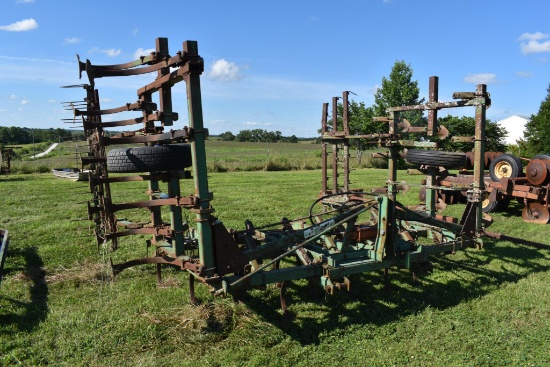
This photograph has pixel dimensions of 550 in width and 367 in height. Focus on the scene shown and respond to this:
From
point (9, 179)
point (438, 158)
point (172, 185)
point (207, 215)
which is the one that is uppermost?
point (438, 158)

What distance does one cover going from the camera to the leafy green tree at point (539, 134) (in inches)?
1172

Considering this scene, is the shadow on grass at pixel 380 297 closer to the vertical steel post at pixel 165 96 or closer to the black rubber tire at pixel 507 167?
the vertical steel post at pixel 165 96

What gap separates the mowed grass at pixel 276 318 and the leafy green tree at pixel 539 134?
2733 centimetres

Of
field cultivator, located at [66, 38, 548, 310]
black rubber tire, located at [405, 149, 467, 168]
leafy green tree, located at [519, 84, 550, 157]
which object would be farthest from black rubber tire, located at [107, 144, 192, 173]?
leafy green tree, located at [519, 84, 550, 157]

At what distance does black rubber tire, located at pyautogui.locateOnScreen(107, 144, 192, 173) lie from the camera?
4398mm

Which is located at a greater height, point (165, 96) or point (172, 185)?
point (165, 96)

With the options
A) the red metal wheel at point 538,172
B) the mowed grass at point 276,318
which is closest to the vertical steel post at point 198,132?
the mowed grass at point 276,318

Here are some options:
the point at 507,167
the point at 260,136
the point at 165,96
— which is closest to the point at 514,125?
the point at 260,136

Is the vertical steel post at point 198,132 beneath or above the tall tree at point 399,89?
beneath

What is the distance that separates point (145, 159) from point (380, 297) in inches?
131

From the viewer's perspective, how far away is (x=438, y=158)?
5688 mm

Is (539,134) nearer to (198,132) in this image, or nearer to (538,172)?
(538,172)

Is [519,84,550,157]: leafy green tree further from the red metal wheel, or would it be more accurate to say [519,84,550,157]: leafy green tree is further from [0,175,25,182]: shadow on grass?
[0,175,25,182]: shadow on grass

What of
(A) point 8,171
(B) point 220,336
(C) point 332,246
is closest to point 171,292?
(B) point 220,336
